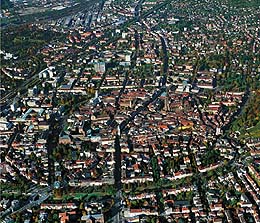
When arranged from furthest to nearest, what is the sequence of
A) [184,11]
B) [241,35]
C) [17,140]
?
[184,11] < [241,35] < [17,140]

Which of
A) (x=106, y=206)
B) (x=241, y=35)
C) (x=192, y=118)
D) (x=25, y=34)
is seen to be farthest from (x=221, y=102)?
(x=25, y=34)

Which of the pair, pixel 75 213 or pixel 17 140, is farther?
pixel 17 140

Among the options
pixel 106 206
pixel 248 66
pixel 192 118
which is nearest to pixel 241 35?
pixel 248 66

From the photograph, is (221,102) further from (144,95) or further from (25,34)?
(25,34)

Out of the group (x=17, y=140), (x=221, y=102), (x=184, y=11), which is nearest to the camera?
(x=17, y=140)

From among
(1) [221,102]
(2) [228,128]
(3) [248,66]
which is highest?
(3) [248,66]

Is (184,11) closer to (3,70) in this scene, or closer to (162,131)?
(3,70)

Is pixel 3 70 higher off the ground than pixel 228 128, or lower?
higher
